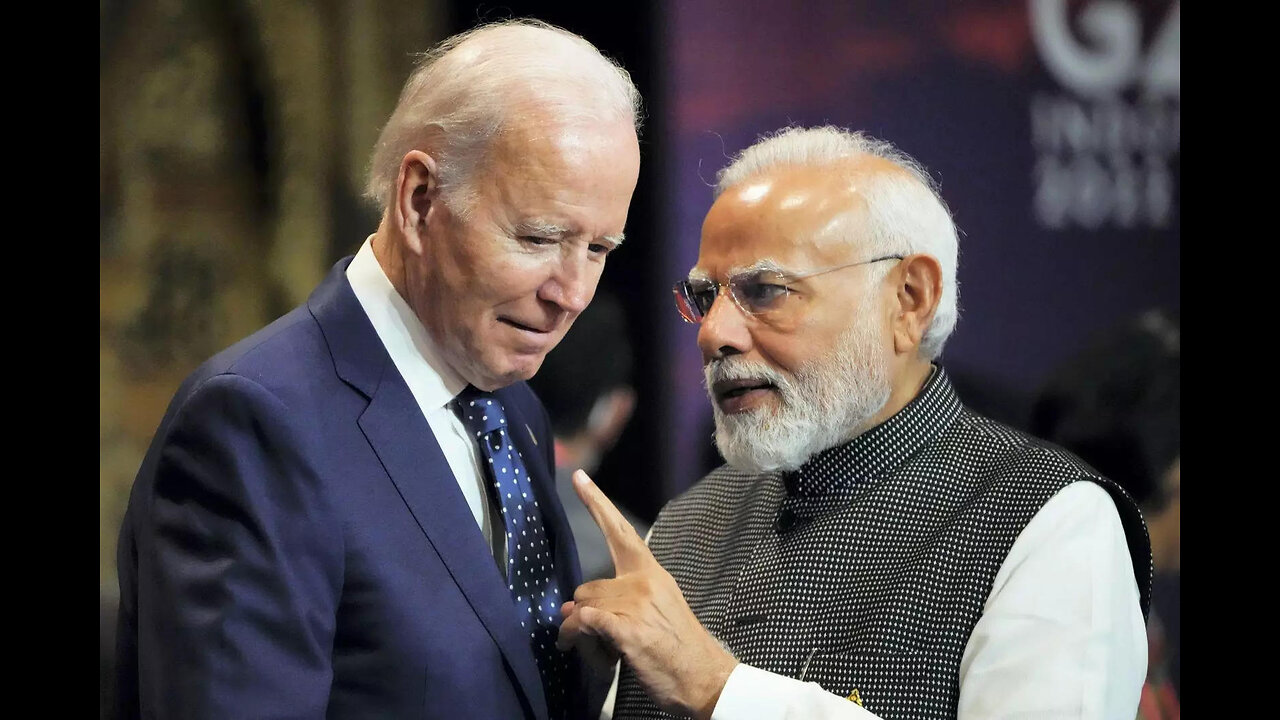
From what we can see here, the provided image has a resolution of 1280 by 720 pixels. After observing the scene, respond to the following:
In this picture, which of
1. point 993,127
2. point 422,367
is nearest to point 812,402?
point 422,367

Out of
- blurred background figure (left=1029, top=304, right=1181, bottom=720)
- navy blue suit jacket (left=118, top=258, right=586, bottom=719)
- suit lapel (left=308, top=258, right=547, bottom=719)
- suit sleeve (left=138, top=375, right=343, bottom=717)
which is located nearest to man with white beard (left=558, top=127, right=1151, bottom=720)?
suit lapel (left=308, top=258, right=547, bottom=719)

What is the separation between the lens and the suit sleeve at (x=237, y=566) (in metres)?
1.63

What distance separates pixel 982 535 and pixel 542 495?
767mm

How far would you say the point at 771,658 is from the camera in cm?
215

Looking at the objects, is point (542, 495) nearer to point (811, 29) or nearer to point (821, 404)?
point (821, 404)

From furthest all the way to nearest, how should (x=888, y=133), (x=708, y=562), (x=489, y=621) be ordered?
(x=888, y=133), (x=708, y=562), (x=489, y=621)

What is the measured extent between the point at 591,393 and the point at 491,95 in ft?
5.51

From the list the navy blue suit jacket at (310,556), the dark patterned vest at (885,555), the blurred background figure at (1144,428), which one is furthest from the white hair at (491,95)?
the blurred background figure at (1144,428)

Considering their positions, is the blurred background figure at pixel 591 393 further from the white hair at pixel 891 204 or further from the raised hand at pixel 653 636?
the raised hand at pixel 653 636

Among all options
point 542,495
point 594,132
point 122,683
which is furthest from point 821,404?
point 122,683

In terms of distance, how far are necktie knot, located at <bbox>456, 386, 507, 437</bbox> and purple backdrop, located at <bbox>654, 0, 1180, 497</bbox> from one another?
4.71ft

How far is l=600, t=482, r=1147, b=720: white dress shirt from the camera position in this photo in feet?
6.26

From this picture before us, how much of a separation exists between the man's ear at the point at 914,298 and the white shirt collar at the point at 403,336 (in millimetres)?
887

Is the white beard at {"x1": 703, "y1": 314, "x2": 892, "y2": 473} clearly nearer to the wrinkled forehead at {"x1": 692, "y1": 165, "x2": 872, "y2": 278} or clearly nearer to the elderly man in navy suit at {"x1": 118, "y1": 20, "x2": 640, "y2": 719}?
the wrinkled forehead at {"x1": 692, "y1": 165, "x2": 872, "y2": 278}
